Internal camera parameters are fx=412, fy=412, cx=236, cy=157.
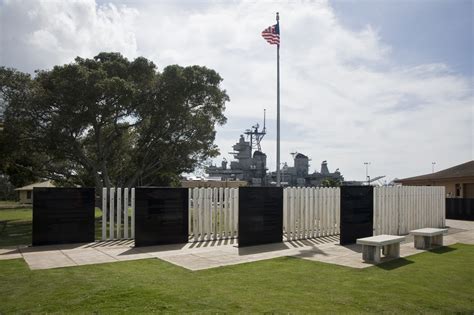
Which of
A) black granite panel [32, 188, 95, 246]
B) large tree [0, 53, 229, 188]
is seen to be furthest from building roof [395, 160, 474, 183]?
black granite panel [32, 188, 95, 246]

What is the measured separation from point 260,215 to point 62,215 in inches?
205

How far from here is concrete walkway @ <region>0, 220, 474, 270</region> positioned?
27.6 feet

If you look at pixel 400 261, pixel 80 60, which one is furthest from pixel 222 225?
pixel 80 60

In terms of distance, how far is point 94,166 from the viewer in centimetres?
2150

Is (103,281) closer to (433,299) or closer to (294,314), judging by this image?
(294,314)

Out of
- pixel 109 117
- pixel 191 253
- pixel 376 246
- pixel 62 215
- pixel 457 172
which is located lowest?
pixel 191 253

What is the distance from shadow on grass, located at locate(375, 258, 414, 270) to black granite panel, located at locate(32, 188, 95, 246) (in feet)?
23.8

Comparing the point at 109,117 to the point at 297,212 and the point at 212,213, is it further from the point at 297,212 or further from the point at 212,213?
the point at 297,212

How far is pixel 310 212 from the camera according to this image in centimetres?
1337

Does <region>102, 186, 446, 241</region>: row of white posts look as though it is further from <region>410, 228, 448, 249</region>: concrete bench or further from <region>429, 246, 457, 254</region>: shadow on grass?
<region>429, 246, 457, 254</region>: shadow on grass

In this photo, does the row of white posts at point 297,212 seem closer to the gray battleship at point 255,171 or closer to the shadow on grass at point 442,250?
the shadow on grass at point 442,250

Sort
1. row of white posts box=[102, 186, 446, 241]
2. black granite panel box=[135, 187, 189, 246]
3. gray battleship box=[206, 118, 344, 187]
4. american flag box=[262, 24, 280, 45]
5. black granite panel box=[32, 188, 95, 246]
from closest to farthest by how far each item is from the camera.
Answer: black granite panel box=[32, 188, 95, 246], black granite panel box=[135, 187, 189, 246], row of white posts box=[102, 186, 446, 241], american flag box=[262, 24, 280, 45], gray battleship box=[206, 118, 344, 187]

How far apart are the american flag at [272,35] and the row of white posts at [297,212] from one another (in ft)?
25.5

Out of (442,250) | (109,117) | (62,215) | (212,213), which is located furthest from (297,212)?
(109,117)
